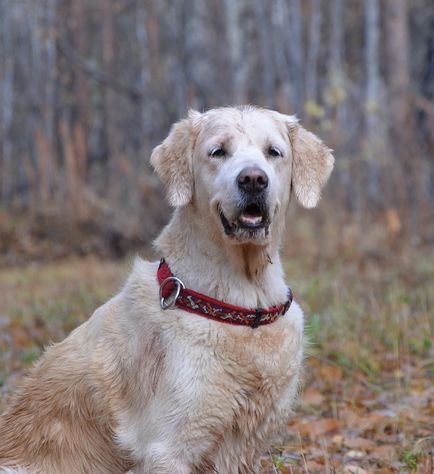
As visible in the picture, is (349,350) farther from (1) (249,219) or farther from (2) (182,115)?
(2) (182,115)

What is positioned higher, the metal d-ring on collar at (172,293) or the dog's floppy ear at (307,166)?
the dog's floppy ear at (307,166)

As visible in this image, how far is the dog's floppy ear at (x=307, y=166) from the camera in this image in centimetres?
326

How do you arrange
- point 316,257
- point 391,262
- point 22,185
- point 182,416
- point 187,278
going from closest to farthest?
point 182,416 → point 187,278 → point 391,262 → point 316,257 → point 22,185

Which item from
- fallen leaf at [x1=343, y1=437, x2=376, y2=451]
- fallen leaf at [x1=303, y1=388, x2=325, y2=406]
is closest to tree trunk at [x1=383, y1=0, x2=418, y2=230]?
fallen leaf at [x1=303, y1=388, x2=325, y2=406]

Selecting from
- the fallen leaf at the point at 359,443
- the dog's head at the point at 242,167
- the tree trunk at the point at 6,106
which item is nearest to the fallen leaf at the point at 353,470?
the fallen leaf at the point at 359,443

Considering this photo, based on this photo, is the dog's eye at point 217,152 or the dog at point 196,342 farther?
the dog's eye at point 217,152

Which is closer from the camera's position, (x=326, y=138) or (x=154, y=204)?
(x=326, y=138)

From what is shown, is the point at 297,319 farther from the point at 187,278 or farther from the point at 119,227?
the point at 119,227

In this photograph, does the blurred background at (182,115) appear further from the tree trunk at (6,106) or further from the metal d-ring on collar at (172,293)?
the metal d-ring on collar at (172,293)

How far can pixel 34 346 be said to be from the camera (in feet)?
19.6

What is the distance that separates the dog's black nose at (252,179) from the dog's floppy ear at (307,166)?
0.38m

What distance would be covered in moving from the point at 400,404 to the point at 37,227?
27.6ft

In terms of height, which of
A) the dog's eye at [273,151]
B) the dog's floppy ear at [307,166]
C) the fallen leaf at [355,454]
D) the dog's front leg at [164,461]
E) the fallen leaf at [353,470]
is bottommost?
the fallen leaf at [355,454]

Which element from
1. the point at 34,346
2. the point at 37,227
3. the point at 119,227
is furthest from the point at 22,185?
the point at 34,346
